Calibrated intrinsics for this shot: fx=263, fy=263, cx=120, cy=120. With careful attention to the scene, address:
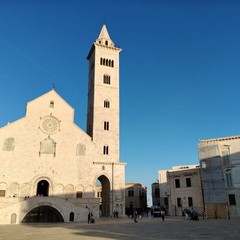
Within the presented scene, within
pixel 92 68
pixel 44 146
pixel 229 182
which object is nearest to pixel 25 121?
pixel 44 146

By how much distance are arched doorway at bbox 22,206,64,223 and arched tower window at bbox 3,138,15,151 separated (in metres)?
8.86

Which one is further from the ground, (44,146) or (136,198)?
(44,146)

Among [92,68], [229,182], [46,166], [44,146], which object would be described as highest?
[92,68]

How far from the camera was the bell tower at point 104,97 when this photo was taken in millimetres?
43250

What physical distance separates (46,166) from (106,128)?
12021 millimetres

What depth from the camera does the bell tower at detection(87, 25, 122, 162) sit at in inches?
1703

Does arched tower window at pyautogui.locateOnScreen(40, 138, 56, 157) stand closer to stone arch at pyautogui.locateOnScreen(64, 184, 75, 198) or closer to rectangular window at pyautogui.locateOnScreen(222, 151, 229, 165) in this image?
stone arch at pyautogui.locateOnScreen(64, 184, 75, 198)

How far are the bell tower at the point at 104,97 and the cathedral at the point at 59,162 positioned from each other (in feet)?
0.55

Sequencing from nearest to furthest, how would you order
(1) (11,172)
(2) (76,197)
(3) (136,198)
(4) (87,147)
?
1. (1) (11,172)
2. (2) (76,197)
3. (4) (87,147)
4. (3) (136,198)

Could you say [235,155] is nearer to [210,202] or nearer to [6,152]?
[210,202]

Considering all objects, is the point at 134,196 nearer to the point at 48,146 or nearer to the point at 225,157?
the point at 225,157

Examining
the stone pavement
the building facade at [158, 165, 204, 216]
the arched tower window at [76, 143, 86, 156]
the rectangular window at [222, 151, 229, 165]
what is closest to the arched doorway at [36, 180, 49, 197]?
the arched tower window at [76, 143, 86, 156]

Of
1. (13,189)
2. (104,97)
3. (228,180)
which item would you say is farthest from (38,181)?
(228,180)

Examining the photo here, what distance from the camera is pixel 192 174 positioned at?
4188 centimetres
